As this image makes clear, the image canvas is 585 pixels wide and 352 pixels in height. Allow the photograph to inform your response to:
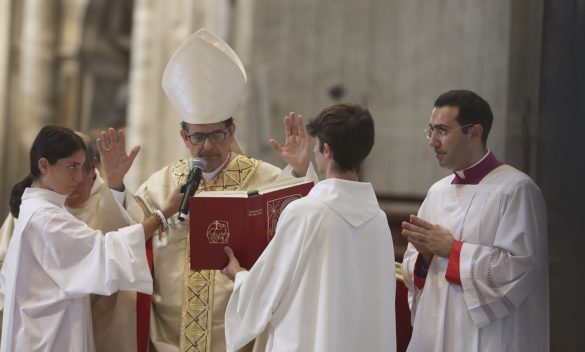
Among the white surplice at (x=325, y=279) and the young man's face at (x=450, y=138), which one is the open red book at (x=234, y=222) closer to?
the white surplice at (x=325, y=279)

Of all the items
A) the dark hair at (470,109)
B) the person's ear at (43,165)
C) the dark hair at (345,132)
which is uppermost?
the dark hair at (470,109)

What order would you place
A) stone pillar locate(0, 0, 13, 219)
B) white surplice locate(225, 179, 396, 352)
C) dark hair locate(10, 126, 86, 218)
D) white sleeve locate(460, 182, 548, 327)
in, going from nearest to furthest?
white surplice locate(225, 179, 396, 352) → white sleeve locate(460, 182, 548, 327) → dark hair locate(10, 126, 86, 218) → stone pillar locate(0, 0, 13, 219)

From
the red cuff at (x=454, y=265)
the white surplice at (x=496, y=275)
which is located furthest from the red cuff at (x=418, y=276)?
the red cuff at (x=454, y=265)

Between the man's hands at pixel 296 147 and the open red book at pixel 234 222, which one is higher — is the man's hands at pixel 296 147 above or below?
above

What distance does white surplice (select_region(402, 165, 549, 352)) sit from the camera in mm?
3213

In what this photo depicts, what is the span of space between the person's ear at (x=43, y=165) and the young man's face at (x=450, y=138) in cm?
179

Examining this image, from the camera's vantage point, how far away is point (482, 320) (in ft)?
10.7

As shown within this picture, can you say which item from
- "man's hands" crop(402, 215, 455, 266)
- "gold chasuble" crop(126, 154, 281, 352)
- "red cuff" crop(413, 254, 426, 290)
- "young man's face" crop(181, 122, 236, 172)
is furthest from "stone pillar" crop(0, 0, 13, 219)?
"man's hands" crop(402, 215, 455, 266)

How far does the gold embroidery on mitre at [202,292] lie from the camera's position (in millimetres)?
3715

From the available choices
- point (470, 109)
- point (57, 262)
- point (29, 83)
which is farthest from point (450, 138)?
point (29, 83)

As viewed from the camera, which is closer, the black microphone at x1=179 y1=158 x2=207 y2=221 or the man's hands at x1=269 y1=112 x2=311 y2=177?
the black microphone at x1=179 y1=158 x2=207 y2=221

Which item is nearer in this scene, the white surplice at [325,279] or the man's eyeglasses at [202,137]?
the white surplice at [325,279]

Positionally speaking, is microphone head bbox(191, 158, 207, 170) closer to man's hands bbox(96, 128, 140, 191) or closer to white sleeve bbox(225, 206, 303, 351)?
man's hands bbox(96, 128, 140, 191)

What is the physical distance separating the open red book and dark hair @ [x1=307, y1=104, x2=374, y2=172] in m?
0.43
